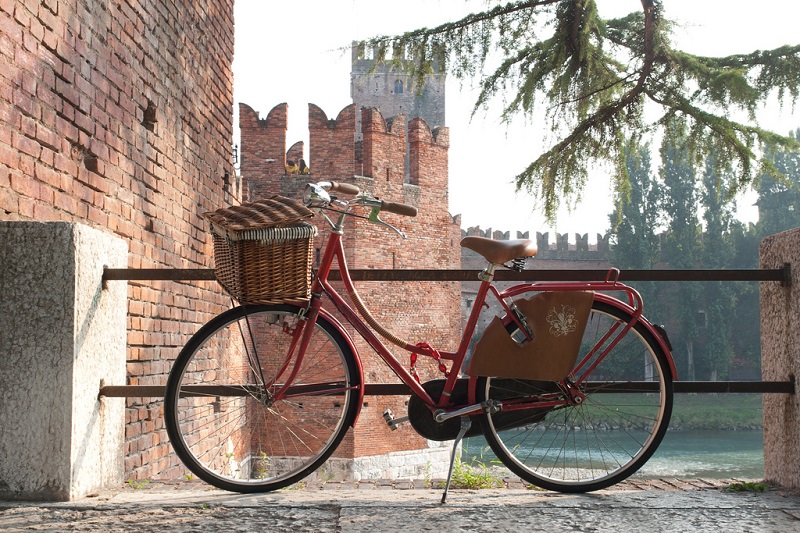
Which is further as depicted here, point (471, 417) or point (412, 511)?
point (471, 417)

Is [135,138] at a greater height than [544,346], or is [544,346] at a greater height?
[135,138]

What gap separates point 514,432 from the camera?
9.27 ft

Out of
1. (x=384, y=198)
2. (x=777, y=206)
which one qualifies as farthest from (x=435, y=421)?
(x=777, y=206)

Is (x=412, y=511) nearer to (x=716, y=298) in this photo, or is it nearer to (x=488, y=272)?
(x=488, y=272)

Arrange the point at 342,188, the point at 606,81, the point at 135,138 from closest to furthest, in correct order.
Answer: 1. the point at 342,188
2. the point at 135,138
3. the point at 606,81

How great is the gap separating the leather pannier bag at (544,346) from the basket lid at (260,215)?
2.31 ft

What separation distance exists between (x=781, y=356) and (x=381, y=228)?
47.9 ft

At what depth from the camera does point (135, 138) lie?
13.5ft

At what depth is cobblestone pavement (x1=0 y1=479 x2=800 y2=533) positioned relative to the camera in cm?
218

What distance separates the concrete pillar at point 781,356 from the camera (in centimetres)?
281

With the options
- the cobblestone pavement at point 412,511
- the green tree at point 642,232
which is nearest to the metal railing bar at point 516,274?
the cobblestone pavement at point 412,511

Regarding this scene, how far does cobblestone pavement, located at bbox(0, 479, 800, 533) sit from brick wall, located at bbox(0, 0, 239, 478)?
3.52 feet

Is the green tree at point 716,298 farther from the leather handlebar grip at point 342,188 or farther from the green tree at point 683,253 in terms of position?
the leather handlebar grip at point 342,188

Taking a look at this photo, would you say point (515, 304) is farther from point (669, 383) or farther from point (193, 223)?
point (193, 223)
